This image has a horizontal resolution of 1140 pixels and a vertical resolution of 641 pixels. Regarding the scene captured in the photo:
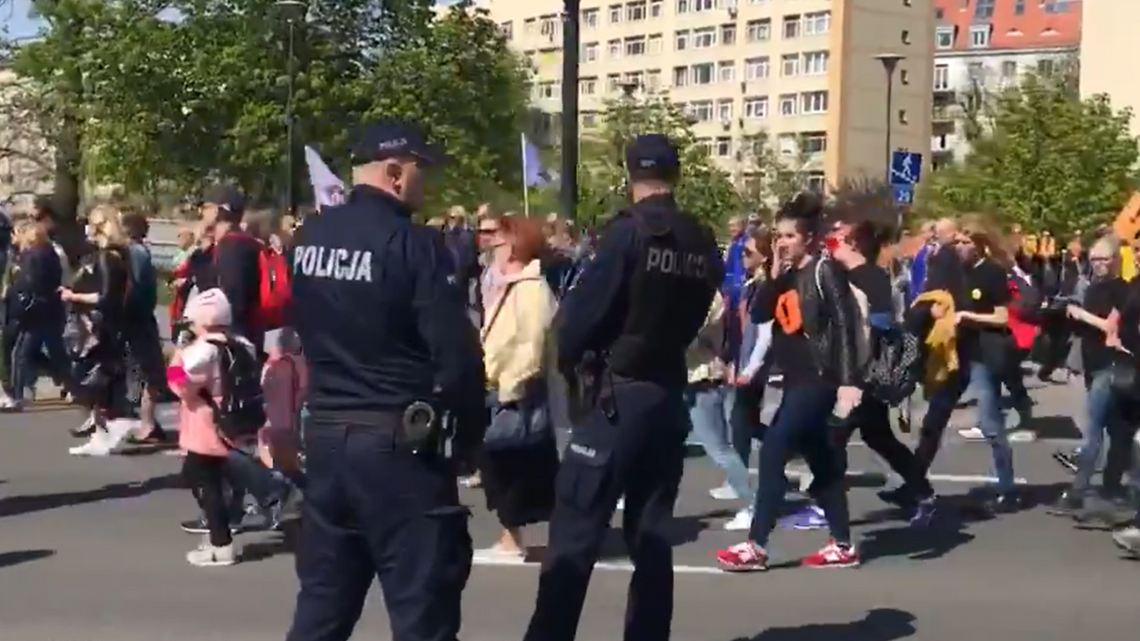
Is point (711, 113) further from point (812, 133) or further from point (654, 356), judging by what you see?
point (654, 356)

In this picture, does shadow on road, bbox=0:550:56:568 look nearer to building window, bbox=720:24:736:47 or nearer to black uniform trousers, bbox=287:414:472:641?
black uniform trousers, bbox=287:414:472:641

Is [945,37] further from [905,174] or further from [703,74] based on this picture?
[905,174]

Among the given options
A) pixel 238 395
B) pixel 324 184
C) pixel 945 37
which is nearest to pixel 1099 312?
pixel 324 184

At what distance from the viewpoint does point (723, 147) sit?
319 ft

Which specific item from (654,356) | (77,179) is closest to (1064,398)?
(654,356)

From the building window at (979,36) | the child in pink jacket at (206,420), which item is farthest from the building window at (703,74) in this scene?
the child in pink jacket at (206,420)

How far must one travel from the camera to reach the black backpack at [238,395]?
8477mm

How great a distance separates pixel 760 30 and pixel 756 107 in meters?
4.40

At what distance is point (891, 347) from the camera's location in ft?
31.4

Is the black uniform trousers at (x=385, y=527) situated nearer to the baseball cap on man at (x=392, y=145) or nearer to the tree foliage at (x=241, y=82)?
the baseball cap on man at (x=392, y=145)

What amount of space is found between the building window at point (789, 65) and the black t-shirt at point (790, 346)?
292 feet

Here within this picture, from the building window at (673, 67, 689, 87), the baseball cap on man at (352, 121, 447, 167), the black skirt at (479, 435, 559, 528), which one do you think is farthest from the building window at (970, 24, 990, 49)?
the baseball cap on man at (352, 121, 447, 167)

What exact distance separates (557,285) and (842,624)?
864cm

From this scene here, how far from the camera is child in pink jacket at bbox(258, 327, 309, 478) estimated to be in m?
6.70
